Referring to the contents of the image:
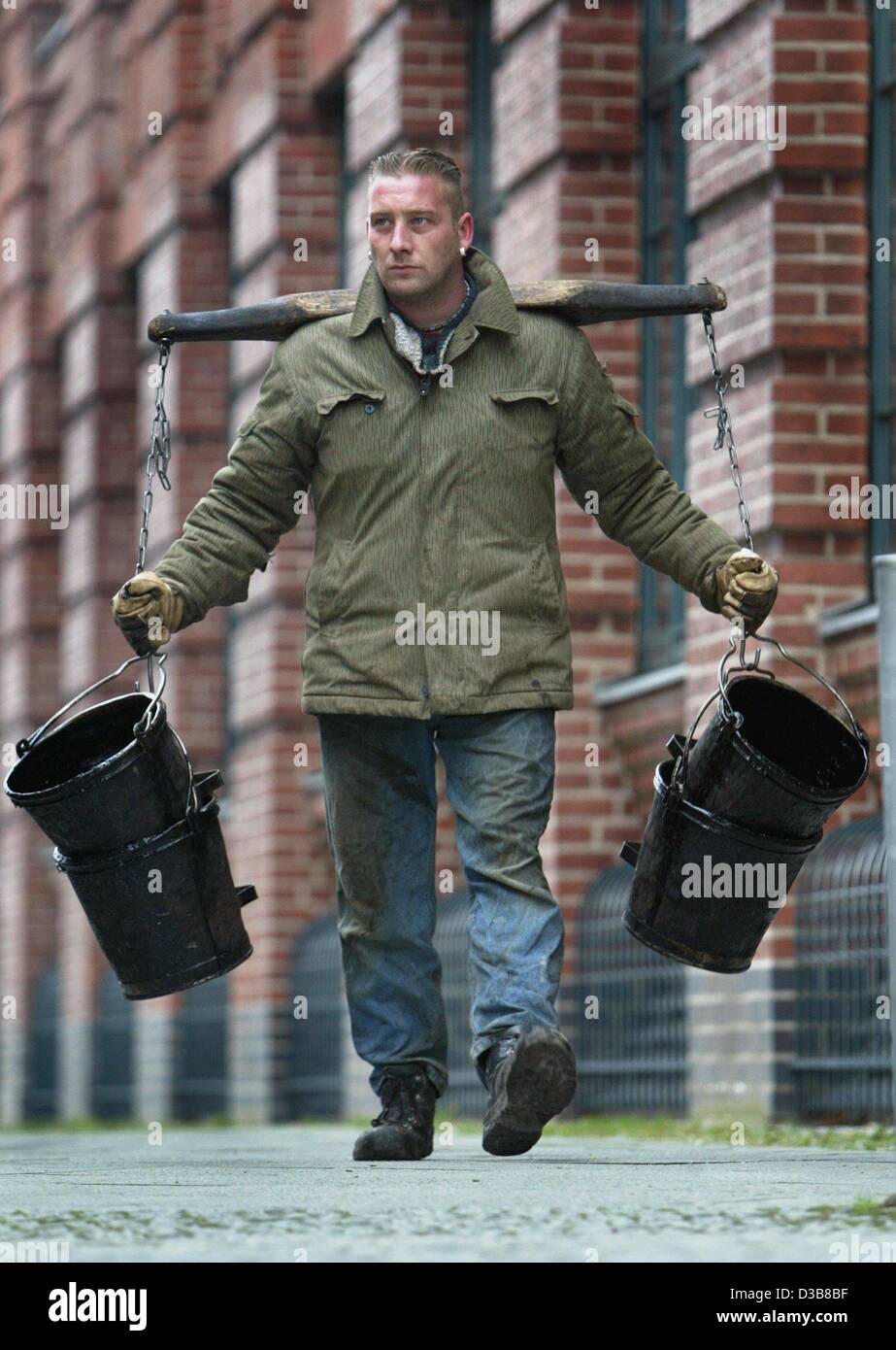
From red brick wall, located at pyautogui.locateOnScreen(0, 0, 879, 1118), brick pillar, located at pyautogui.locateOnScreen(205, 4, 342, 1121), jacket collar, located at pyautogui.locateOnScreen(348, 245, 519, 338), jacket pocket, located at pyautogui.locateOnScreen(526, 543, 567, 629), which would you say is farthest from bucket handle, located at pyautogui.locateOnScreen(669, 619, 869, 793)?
brick pillar, located at pyautogui.locateOnScreen(205, 4, 342, 1121)

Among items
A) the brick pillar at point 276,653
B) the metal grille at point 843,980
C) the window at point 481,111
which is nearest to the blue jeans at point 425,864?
the metal grille at point 843,980

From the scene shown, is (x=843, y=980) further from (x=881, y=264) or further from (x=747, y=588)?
(x=747, y=588)

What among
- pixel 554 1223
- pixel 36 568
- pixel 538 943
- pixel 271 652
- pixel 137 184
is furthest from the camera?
pixel 36 568

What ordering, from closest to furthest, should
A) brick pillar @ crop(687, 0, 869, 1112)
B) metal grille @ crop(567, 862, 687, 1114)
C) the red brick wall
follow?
brick pillar @ crop(687, 0, 869, 1112) → the red brick wall → metal grille @ crop(567, 862, 687, 1114)

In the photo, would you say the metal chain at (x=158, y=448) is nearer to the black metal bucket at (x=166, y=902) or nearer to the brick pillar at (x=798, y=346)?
the black metal bucket at (x=166, y=902)

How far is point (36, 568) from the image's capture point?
21453 mm

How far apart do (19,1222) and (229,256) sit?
12.8 m

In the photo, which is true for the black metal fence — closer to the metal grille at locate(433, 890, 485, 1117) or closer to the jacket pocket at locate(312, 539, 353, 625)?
the metal grille at locate(433, 890, 485, 1117)

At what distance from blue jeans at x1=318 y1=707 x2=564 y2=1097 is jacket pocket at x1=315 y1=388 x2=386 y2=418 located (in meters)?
0.63

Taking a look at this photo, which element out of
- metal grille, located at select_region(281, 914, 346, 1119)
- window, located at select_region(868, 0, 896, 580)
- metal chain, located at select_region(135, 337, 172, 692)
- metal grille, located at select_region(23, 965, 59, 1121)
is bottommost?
metal grille, located at select_region(23, 965, 59, 1121)

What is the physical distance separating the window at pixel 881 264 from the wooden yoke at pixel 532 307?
348cm

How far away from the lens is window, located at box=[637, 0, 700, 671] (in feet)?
36.7

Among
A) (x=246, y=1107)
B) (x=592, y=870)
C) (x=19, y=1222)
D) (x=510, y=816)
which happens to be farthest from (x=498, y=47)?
(x=19, y=1222)
